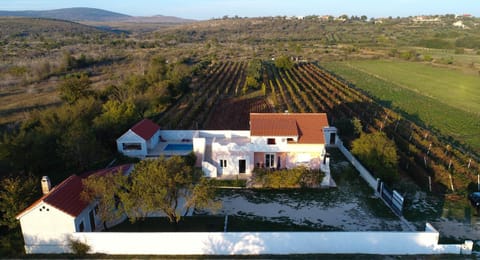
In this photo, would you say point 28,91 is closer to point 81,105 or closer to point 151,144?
point 81,105

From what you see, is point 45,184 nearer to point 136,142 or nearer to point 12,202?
point 12,202

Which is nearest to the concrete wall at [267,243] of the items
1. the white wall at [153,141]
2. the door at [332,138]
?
the white wall at [153,141]

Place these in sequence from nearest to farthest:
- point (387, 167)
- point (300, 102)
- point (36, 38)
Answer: point (387, 167)
point (300, 102)
point (36, 38)

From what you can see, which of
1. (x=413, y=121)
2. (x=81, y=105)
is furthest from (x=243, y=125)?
(x=413, y=121)

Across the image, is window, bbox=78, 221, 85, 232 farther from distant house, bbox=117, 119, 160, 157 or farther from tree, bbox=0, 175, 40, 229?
distant house, bbox=117, 119, 160, 157

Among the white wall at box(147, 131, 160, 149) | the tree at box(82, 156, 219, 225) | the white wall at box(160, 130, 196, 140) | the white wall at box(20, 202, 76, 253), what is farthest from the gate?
the white wall at box(147, 131, 160, 149)

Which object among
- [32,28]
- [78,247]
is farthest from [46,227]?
[32,28]

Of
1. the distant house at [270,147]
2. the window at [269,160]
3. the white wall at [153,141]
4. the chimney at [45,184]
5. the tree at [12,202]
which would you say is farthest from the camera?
the white wall at [153,141]

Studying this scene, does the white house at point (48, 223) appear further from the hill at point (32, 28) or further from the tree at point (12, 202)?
the hill at point (32, 28)
